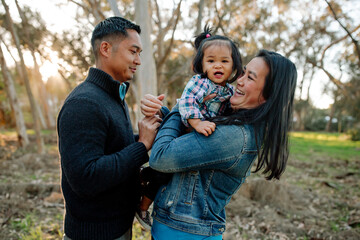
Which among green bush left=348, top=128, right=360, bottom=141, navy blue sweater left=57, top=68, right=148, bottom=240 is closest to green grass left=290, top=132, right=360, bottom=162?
green bush left=348, top=128, right=360, bottom=141

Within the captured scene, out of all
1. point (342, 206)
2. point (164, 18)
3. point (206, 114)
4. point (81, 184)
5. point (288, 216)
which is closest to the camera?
point (81, 184)

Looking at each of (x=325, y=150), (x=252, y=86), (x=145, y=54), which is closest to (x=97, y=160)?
(x=252, y=86)

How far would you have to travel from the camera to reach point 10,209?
4246 millimetres

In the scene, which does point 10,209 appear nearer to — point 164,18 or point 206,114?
point 206,114

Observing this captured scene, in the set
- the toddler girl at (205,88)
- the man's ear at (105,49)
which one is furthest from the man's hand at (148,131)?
the man's ear at (105,49)

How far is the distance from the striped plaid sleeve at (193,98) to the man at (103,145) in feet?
0.69

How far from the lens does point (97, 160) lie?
1.36 meters

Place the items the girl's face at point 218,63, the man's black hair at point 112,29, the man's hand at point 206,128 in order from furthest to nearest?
the girl's face at point 218,63 → the man's black hair at point 112,29 → the man's hand at point 206,128

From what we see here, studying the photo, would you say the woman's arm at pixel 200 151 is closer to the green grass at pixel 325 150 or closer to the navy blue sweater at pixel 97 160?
the navy blue sweater at pixel 97 160

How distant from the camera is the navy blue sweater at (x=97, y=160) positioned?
1335mm

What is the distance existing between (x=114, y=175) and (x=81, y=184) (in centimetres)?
17

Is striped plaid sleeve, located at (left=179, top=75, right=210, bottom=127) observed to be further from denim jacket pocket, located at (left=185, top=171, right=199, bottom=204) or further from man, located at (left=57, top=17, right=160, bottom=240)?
denim jacket pocket, located at (left=185, top=171, right=199, bottom=204)

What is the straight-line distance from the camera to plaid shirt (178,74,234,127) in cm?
167

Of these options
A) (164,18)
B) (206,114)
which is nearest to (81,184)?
(206,114)
